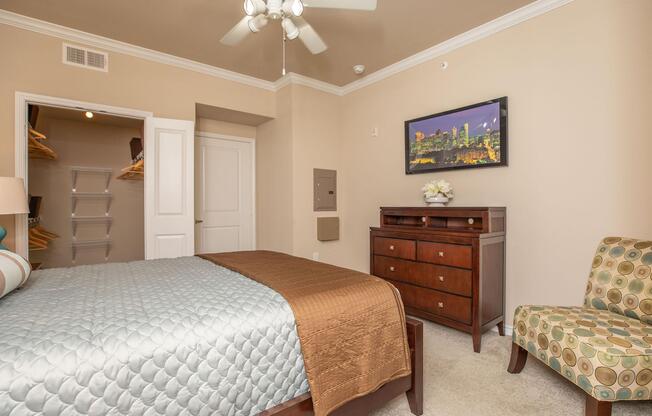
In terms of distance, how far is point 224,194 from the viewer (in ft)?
15.5

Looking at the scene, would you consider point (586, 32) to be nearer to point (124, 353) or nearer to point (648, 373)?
point (648, 373)

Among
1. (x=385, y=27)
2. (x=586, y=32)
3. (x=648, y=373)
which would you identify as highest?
(x=385, y=27)

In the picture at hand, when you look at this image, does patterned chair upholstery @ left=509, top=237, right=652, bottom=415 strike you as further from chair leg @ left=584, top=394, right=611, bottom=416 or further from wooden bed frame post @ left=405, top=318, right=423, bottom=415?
wooden bed frame post @ left=405, top=318, right=423, bottom=415

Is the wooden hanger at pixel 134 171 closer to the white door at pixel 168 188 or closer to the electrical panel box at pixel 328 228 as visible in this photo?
the white door at pixel 168 188

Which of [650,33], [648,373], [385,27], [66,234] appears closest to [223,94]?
[385,27]

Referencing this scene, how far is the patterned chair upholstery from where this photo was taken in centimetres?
145

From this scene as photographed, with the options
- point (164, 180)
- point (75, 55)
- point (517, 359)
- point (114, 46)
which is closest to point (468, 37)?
point (517, 359)

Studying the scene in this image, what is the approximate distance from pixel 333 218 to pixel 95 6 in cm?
331

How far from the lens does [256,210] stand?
4.90m

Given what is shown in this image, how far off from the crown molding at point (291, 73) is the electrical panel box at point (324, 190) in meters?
1.18

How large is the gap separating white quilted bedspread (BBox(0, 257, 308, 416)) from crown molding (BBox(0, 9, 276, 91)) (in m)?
2.82

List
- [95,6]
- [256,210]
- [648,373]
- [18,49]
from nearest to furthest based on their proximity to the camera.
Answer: [648,373]
[95,6]
[18,49]
[256,210]

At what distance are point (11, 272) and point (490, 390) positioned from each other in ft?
8.37

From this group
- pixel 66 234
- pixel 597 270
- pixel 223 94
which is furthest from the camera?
pixel 66 234
